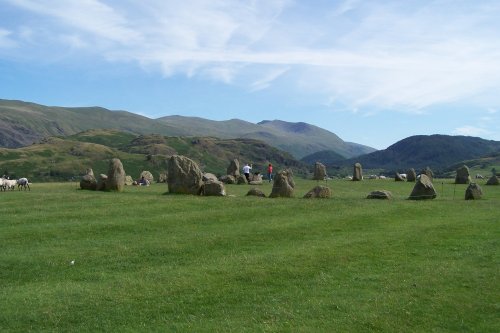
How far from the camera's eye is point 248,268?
802 inches

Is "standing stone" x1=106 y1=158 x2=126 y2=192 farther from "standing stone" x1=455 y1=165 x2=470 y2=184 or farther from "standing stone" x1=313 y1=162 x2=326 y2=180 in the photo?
"standing stone" x1=455 y1=165 x2=470 y2=184

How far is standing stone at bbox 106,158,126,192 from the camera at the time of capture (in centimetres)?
4438

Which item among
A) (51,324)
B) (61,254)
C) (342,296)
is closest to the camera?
(51,324)

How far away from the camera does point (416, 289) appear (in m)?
18.0

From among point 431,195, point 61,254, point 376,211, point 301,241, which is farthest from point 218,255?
point 431,195

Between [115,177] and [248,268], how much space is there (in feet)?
87.6

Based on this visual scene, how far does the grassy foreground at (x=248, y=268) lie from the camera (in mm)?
15734

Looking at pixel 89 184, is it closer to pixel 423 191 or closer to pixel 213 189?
pixel 213 189

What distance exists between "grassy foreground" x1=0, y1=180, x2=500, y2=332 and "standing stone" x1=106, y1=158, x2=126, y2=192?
34.0 feet

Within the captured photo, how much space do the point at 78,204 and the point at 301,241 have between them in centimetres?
1645

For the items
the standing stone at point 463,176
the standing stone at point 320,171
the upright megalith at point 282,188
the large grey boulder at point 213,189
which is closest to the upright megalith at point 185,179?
the large grey boulder at point 213,189

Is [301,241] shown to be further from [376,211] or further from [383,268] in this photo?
[376,211]

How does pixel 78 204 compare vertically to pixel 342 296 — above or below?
above

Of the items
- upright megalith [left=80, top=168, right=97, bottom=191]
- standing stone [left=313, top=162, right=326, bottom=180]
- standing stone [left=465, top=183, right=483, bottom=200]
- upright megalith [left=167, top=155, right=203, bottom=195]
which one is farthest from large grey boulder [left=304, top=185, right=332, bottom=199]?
standing stone [left=313, top=162, right=326, bottom=180]
